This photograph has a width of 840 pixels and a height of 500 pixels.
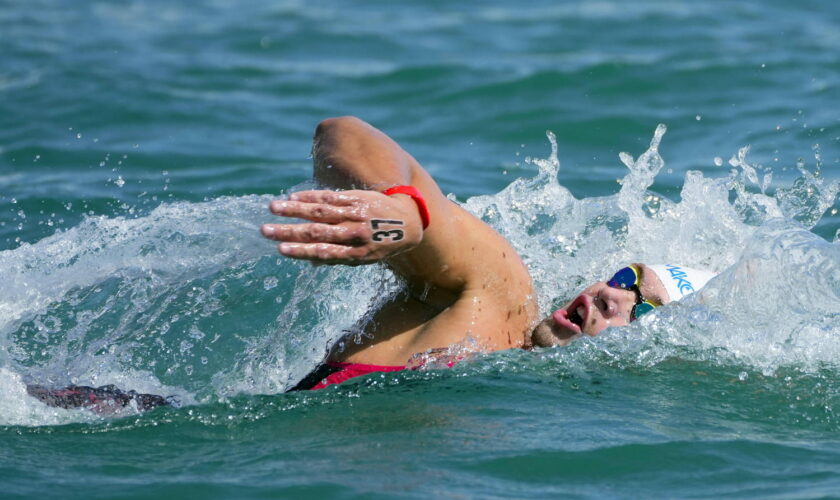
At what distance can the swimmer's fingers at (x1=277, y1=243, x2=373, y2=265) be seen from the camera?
360cm

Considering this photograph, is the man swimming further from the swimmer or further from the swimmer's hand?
the swimmer's hand

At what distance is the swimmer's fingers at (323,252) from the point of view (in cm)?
360

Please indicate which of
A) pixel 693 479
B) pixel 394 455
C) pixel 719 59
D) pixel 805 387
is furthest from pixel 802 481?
pixel 719 59

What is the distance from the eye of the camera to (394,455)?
420cm

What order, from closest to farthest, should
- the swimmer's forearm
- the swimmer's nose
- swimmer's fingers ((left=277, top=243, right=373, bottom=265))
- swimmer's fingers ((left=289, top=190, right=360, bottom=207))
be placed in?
swimmer's fingers ((left=277, top=243, right=373, bottom=265))
swimmer's fingers ((left=289, top=190, right=360, bottom=207))
the swimmer's forearm
the swimmer's nose

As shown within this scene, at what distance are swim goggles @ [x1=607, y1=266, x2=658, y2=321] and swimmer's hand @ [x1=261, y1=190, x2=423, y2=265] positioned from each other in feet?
4.69

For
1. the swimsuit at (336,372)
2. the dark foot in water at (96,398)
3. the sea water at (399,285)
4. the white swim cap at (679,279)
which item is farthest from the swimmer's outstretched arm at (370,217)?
the dark foot in water at (96,398)

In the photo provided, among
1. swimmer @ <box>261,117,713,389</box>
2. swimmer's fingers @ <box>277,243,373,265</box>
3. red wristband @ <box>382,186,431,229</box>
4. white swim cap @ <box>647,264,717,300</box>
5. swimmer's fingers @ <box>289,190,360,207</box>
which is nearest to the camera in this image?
swimmer's fingers @ <box>277,243,373,265</box>

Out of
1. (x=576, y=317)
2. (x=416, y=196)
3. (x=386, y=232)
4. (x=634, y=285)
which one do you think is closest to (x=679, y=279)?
(x=634, y=285)

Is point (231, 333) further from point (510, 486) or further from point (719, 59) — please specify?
point (719, 59)

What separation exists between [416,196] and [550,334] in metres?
1.16

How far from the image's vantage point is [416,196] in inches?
164

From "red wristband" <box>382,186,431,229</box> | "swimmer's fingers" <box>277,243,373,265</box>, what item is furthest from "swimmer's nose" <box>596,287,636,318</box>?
"swimmer's fingers" <box>277,243,373,265</box>

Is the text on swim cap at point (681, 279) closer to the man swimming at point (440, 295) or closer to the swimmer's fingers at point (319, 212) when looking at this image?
the man swimming at point (440, 295)
